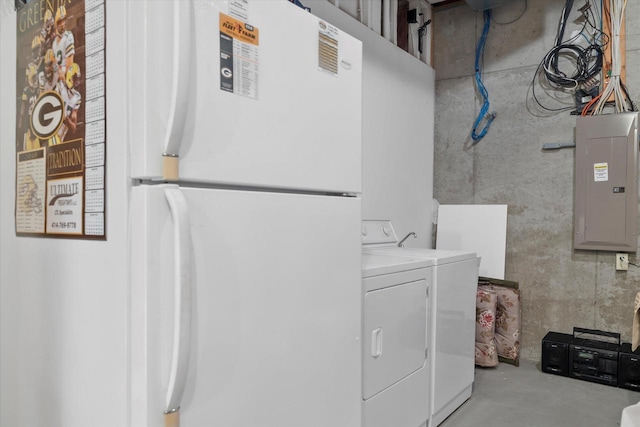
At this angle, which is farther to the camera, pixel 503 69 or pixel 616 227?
pixel 503 69

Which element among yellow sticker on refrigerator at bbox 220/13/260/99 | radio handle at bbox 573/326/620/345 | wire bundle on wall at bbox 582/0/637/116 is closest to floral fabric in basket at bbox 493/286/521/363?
radio handle at bbox 573/326/620/345

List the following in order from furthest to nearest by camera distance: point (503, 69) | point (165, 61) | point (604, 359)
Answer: point (503, 69) < point (604, 359) < point (165, 61)

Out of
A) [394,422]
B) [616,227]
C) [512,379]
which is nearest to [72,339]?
[394,422]

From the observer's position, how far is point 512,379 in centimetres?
327

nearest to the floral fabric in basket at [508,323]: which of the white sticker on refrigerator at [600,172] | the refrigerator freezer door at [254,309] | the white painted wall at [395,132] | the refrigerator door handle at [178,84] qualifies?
the white painted wall at [395,132]

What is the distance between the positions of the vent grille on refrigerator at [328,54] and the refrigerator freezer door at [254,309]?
46 centimetres

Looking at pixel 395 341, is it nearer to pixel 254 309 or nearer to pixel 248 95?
pixel 254 309

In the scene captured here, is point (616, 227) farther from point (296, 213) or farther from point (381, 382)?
point (296, 213)

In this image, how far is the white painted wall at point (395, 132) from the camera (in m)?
3.24

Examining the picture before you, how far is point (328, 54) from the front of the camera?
152 centimetres

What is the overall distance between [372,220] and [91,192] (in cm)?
229

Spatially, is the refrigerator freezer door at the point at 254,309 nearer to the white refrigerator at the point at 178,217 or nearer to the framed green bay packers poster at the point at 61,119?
the white refrigerator at the point at 178,217

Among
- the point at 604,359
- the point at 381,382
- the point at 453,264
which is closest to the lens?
the point at 381,382

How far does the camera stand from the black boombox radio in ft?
10.2
